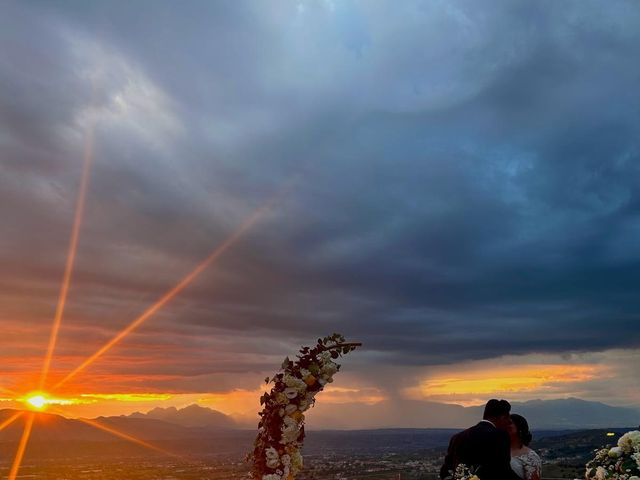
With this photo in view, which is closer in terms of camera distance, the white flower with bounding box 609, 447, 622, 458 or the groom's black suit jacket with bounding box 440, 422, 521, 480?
the white flower with bounding box 609, 447, 622, 458

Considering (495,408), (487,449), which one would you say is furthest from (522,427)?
(487,449)

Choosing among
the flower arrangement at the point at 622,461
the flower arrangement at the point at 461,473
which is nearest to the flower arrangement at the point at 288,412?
the flower arrangement at the point at 461,473

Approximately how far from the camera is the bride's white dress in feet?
33.5

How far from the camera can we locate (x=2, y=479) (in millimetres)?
137250

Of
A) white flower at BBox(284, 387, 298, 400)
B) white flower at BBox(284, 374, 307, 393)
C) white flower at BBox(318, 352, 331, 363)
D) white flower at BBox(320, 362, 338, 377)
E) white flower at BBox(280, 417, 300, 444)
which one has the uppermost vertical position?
white flower at BBox(318, 352, 331, 363)

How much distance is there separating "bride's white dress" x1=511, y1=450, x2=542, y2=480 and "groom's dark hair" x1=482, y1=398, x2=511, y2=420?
1.06 meters

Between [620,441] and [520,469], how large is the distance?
352 centimetres

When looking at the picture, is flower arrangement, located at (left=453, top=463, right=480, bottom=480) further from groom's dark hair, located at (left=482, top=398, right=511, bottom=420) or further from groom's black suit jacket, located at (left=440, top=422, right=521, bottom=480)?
groom's dark hair, located at (left=482, top=398, right=511, bottom=420)

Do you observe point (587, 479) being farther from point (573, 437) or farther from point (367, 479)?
point (573, 437)

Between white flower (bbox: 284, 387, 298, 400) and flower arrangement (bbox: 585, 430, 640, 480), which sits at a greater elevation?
white flower (bbox: 284, 387, 298, 400)

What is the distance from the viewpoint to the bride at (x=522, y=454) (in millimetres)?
10234

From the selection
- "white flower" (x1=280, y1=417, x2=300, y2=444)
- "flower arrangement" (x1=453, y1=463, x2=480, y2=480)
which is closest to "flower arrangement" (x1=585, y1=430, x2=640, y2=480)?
"flower arrangement" (x1=453, y1=463, x2=480, y2=480)

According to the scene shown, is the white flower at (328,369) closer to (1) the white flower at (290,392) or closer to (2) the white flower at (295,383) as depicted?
(2) the white flower at (295,383)

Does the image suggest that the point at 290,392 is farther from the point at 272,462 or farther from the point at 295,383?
the point at 272,462
